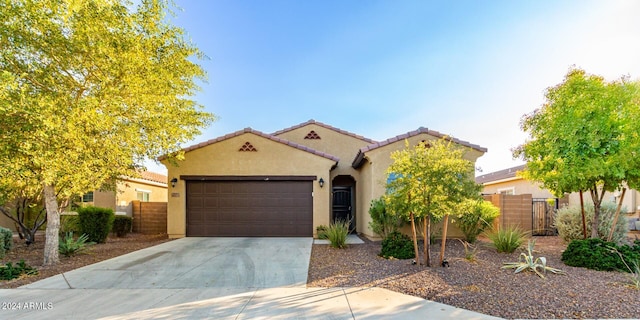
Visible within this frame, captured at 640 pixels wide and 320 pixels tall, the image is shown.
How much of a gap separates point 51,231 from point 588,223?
14.8 meters

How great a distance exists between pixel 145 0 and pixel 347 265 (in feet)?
27.6

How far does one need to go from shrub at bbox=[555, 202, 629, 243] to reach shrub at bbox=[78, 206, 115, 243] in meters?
15.4

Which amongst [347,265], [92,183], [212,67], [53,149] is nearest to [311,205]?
[347,265]

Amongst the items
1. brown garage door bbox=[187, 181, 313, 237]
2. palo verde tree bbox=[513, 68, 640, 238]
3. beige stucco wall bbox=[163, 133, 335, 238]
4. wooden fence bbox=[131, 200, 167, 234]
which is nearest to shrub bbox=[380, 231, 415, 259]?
palo verde tree bbox=[513, 68, 640, 238]

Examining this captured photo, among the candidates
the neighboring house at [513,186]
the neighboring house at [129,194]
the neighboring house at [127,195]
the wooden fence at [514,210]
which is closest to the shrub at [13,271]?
the neighboring house at [129,194]

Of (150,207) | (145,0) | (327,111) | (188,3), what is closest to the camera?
(145,0)

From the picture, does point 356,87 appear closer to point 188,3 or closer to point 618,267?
point 188,3

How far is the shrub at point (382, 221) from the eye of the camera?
9842 millimetres

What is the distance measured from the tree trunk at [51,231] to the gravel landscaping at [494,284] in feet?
20.7

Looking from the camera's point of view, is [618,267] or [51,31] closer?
[618,267]

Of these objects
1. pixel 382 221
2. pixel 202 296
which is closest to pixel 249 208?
pixel 382 221

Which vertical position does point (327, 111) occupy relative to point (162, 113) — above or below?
above

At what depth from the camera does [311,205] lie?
12.1 m

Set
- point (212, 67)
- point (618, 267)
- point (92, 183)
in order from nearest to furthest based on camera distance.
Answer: point (618, 267) → point (92, 183) → point (212, 67)
